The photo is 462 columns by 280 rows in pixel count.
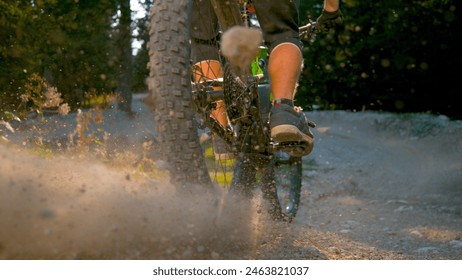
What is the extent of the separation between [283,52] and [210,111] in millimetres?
503

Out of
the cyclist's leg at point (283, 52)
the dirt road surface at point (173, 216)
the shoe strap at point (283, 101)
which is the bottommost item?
the dirt road surface at point (173, 216)

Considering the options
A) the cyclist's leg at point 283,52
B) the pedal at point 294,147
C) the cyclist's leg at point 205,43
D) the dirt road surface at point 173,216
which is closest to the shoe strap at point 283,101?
the cyclist's leg at point 283,52

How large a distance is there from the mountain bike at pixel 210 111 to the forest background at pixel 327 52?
213 inches

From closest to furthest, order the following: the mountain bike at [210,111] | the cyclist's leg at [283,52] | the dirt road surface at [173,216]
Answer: the dirt road surface at [173,216] → the mountain bike at [210,111] → the cyclist's leg at [283,52]

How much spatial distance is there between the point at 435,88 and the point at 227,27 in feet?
31.6

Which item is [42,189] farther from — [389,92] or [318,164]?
[389,92]

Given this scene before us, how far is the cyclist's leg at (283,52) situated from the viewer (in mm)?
3174

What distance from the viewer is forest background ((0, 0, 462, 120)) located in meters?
9.74

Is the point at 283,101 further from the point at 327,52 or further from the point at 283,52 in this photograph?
the point at 327,52

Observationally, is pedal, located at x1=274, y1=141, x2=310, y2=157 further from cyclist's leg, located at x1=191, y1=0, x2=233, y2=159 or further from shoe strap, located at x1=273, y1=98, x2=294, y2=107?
cyclist's leg, located at x1=191, y1=0, x2=233, y2=159

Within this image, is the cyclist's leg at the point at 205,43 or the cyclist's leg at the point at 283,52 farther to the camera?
the cyclist's leg at the point at 205,43

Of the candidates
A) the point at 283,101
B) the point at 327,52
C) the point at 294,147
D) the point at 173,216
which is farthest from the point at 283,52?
the point at 327,52

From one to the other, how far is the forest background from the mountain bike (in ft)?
17.8

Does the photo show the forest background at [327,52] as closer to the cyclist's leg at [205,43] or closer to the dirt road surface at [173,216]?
the dirt road surface at [173,216]
